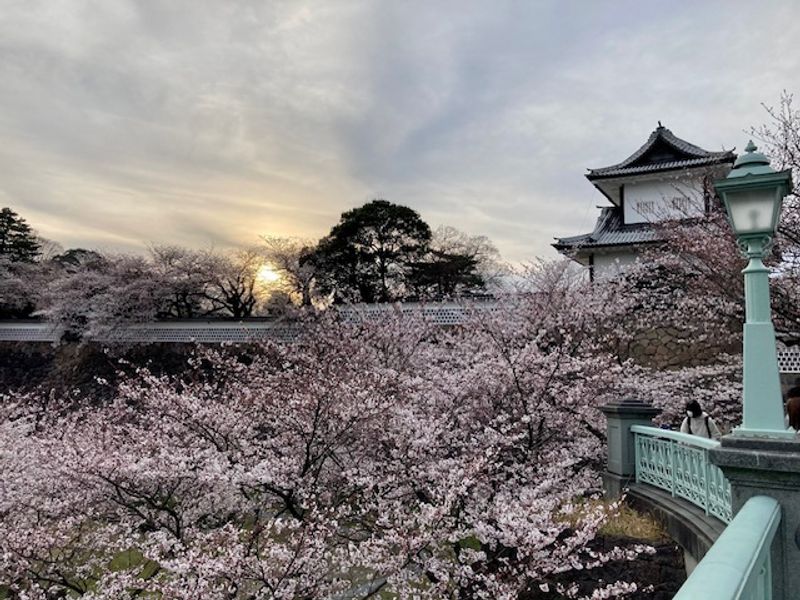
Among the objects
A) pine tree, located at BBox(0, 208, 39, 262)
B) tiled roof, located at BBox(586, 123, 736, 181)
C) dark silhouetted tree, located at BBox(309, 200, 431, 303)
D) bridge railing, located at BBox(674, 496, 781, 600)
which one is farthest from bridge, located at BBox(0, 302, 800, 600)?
pine tree, located at BBox(0, 208, 39, 262)

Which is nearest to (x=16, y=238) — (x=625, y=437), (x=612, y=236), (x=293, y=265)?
(x=293, y=265)

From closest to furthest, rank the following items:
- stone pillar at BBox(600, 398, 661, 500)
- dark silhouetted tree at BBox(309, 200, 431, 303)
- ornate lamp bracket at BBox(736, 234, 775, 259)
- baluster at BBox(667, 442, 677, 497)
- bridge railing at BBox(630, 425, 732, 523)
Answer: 1. ornate lamp bracket at BBox(736, 234, 775, 259)
2. bridge railing at BBox(630, 425, 732, 523)
3. baluster at BBox(667, 442, 677, 497)
4. stone pillar at BBox(600, 398, 661, 500)
5. dark silhouetted tree at BBox(309, 200, 431, 303)

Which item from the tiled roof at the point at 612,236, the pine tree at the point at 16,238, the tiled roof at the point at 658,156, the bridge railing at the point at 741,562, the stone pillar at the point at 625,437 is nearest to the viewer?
the bridge railing at the point at 741,562

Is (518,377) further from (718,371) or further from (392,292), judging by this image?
(392,292)

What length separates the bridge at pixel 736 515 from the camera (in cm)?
150

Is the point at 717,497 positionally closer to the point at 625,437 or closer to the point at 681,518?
the point at 681,518

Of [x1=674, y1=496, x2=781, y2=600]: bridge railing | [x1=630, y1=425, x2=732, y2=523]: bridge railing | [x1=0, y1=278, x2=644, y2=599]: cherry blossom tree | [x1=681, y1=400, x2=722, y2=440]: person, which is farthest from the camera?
[x1=681, y1=400, x2=722, y2=440]: person

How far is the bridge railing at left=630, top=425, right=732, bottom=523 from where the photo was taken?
4.36m

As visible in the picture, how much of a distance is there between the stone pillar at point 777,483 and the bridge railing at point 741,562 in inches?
2.8

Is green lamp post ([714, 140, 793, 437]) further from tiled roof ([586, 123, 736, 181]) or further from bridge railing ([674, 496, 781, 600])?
tiled roof ([586, 123, 736, 181])

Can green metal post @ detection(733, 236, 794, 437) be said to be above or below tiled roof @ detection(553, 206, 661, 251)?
below

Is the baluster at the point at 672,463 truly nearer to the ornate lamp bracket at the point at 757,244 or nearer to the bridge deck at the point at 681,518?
the bridge deck at the point at 681,518

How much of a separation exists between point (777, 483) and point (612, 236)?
18.6 m

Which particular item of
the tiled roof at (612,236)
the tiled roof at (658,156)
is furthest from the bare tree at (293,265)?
the tiled roof at (658,156)
